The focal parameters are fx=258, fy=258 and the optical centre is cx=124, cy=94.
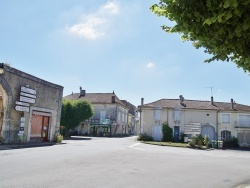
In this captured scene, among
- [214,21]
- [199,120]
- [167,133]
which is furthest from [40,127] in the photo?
[199,120]

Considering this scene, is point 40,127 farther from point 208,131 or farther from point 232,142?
point 232,142

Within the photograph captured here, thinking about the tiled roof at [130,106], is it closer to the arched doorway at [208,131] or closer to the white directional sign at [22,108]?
the arched doorway at [208,131]

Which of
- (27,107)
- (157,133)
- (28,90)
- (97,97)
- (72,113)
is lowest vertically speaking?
(157,133)

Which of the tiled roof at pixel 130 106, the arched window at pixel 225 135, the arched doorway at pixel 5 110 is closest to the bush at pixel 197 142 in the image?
the arched window at pixel 225 135

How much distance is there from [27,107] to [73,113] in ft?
67.6

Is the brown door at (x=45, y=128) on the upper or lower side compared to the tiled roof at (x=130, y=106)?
lower

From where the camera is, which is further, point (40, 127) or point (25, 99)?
point (40, 127)

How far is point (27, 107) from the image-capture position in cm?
2038

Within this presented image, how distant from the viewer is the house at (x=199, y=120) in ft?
127

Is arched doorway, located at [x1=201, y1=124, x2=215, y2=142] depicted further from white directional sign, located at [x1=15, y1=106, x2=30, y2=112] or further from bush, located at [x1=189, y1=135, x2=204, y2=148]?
white directional sign, located at [x1=15, y1=106, x2=30, y2=112]

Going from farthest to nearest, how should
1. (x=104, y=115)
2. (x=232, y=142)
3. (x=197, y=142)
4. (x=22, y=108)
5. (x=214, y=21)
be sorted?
(x=104, y=115), (x=232, y=142), (x=197, y=142), (x=22, y=108), (x=214, y=21)

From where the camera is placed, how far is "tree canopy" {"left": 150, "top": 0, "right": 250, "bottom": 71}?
412cm

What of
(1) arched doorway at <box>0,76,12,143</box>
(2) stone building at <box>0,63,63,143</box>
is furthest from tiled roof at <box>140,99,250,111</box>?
(1) arched doorway at <box>0,76,12,143</box>

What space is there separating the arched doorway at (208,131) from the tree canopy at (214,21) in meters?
35.5
